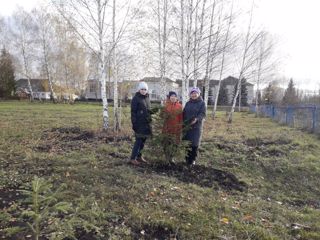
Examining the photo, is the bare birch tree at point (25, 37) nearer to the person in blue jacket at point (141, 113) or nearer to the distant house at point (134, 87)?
the distant house at point (134, 87)

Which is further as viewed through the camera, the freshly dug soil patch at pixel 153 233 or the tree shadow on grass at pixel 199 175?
the tree shadow on grass at pixel 199 175

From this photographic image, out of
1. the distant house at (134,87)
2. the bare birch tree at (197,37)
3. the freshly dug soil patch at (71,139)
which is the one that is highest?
the bare birch tree at (197,37)

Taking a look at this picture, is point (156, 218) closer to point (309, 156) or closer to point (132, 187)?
point (132, 187)

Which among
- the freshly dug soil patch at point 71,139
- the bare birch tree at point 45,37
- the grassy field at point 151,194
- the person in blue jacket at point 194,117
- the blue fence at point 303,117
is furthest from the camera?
the bare birch tree at point 45,37

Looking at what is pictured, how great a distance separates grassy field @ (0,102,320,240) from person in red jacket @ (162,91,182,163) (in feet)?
0.99

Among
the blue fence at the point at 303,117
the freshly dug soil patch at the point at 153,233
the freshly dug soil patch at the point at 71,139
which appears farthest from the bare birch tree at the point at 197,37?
the freshly dug soil patch at the point at 153,233

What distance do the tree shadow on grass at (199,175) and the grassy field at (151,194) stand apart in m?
0.02

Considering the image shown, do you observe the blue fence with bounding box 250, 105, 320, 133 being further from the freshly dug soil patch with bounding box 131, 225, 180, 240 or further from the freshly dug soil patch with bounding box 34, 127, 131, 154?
the freshly dug soil patch with bounding box 131, 225, 180, 240

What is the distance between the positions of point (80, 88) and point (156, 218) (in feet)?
177

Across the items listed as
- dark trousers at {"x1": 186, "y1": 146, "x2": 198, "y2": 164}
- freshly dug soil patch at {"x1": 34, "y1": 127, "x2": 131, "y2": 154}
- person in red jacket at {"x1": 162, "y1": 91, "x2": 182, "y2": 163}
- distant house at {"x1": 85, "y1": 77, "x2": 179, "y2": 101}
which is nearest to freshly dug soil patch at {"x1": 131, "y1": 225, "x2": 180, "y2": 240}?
person in red jacket at {"x1": 162, "y1": 91, "x2": 182, "y2": 163}

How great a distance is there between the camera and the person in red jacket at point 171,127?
6.75 metres

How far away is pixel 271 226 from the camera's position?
14.7 ft

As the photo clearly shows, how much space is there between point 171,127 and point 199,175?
3.81 feet

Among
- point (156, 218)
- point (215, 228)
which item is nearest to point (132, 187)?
point (156, 218)
